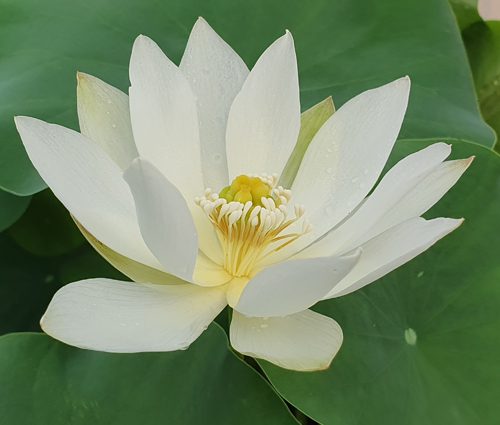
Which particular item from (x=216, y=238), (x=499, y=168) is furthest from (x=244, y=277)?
(x=499, y=168)

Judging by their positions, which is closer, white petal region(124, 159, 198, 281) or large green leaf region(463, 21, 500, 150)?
white petal region(124, 159, 198, 281)

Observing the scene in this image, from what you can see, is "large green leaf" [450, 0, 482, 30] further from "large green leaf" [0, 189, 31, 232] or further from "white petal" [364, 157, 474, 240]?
"large green leaf" [0, 189, 31, 232]

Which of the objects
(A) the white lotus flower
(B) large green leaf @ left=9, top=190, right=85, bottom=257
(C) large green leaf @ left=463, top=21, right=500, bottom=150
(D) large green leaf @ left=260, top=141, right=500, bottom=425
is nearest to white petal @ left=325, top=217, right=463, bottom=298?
(A) the white lotus flower

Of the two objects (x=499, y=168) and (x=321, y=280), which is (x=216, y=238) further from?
(x=499, y=168)

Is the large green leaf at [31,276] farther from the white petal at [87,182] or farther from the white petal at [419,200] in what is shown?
the white petal at [419,200]

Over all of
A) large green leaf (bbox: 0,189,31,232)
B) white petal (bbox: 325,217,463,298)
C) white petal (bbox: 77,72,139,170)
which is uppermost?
white petal (bbox: 77,72,139,170)

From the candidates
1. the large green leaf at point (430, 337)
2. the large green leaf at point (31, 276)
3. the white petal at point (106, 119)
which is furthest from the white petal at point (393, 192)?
the large green leaf at point (31, 276)

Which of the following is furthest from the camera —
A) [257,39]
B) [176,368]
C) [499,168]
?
→ [257,39]

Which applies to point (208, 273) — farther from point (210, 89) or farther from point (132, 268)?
point (210, 89)
